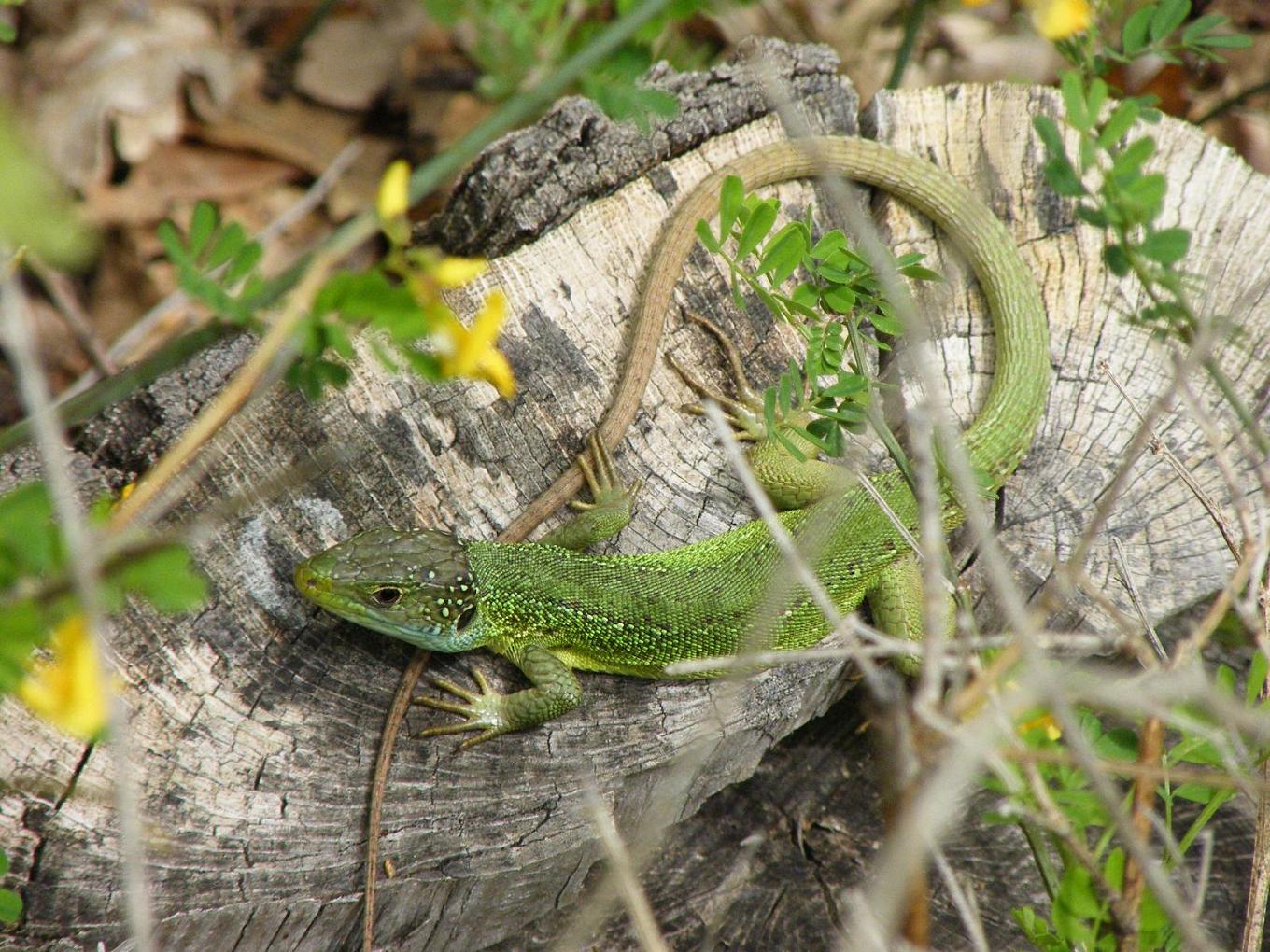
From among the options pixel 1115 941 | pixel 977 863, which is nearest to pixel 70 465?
pixel 1115 941

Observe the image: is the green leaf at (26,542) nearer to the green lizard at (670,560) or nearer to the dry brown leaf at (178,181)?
the green lizard at (670,560)

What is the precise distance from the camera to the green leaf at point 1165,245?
1584mm

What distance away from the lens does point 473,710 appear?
2359mm

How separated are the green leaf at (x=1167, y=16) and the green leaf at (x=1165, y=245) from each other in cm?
107

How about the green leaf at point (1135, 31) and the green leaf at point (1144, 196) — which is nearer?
the green leaf at point (1144, 196)

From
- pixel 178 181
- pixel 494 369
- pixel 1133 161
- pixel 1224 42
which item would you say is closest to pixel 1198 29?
pixel 1224 42

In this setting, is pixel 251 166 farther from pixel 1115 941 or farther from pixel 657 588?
pixel 1115 941

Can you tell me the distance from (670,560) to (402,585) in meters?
0.72

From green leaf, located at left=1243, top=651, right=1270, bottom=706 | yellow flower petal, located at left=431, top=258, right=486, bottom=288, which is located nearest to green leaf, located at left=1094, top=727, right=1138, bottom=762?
green leaf, located at left=1243, top=651, right=1270, bottom=706

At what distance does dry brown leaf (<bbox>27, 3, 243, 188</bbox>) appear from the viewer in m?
3.94

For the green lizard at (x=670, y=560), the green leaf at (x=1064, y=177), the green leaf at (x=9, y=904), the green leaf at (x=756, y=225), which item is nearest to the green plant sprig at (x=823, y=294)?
the green leaf at (x=756, y=225)

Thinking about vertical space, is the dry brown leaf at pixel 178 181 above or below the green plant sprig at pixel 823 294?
above

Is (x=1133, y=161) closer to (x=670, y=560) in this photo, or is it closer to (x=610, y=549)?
(x=670, y=560)

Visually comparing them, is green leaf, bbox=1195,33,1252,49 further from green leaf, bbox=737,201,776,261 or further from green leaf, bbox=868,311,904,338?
green leaf, bbox=737,201,776,261
